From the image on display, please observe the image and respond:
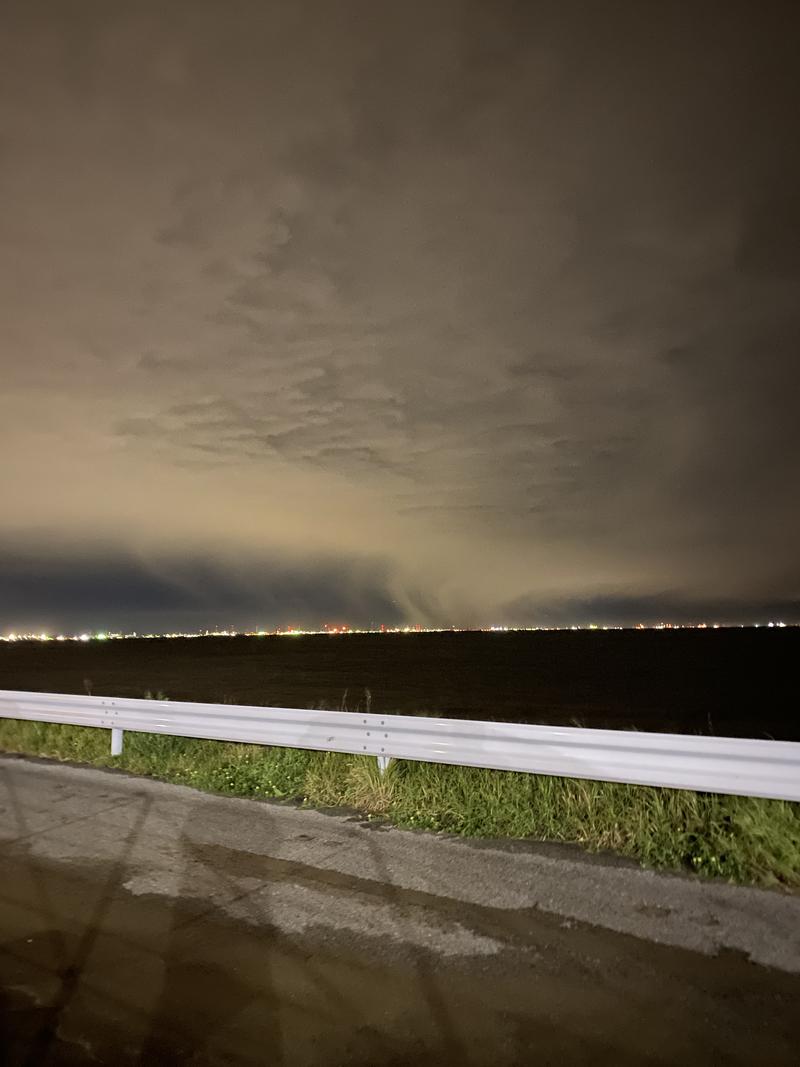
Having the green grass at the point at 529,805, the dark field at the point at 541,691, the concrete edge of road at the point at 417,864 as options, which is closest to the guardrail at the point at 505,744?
the green grass at the point at 529,805

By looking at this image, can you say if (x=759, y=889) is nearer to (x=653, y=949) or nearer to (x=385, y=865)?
(x=653, y=949)

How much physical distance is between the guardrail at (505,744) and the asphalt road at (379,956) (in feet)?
2.30

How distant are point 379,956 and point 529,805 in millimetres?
2365

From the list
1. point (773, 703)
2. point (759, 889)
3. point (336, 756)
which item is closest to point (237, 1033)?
point (759, 889)

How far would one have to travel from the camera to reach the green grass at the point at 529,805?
4594 millimetres

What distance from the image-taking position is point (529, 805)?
5.62 m

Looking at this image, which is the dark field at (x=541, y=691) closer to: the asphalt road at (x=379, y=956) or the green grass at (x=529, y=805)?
the green grass at (x=529, y=805)

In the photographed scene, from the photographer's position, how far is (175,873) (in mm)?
4785

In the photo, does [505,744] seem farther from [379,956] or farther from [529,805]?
[379,956]

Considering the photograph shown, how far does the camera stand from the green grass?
4.59 meters

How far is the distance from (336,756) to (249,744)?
1408 mm

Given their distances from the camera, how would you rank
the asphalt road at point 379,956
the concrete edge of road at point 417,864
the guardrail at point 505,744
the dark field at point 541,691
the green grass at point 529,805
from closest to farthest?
the asphalt road at point 379,956 < the concrete edge of road at point 417,864 < the green grass at point 529,805 < the guardrail at point 505,744 < the dark field at point 541,691

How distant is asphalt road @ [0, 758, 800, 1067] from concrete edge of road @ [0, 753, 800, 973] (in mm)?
18

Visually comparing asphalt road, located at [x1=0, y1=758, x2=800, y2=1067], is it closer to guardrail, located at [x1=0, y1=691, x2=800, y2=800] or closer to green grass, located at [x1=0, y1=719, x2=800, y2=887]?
green grass, located at [x1=0, y1=719, x2=800, y2=887]
